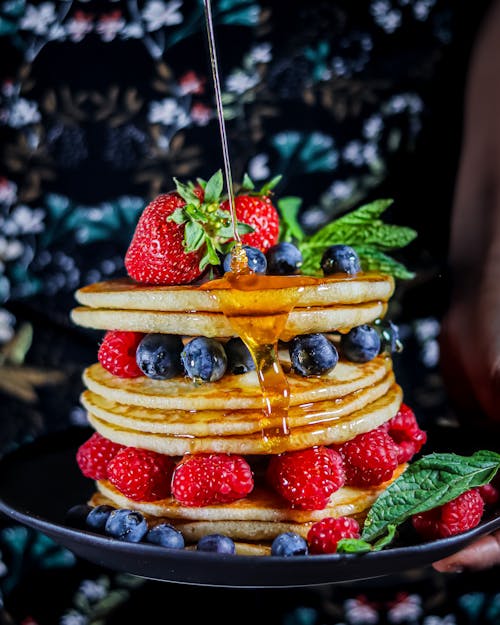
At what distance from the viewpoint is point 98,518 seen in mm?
1312

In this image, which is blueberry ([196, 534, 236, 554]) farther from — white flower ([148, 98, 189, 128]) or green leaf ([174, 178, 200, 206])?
white flower ([148, 98, 189, 128])

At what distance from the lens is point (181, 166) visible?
220 cm

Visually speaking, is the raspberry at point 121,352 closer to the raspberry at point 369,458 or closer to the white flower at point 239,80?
the raspberry at point 369,458

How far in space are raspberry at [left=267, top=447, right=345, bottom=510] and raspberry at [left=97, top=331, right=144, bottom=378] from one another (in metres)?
0.38

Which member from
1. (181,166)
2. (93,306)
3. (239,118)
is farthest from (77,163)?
(93,306)

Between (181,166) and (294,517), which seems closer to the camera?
(294,517)

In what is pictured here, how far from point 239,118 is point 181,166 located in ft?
0.78

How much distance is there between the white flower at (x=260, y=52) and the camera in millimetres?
2172

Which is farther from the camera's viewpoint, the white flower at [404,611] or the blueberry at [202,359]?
the white flower at [404,611]

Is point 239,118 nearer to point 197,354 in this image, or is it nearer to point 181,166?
point 181,166

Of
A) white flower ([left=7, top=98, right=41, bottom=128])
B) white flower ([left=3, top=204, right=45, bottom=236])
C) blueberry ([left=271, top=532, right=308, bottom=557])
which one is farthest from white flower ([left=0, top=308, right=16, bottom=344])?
blueberry ([left=271, top=532, right=308, bottom=557])

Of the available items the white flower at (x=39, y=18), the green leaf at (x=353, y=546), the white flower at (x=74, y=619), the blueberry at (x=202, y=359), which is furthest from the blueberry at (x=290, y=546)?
the white flower at (x=39, y=18)

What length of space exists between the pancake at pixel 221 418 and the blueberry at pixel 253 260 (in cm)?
28

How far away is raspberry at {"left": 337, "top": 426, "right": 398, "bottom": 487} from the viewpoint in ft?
4.53
